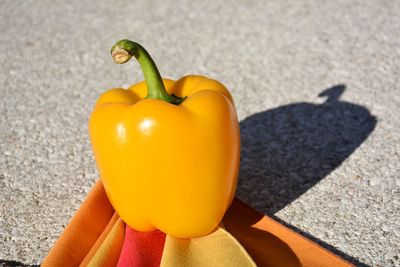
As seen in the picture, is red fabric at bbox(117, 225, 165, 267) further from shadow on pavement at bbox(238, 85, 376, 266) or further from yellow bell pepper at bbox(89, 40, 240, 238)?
shadow on pavement at bbox(238, 85, 376, 266)

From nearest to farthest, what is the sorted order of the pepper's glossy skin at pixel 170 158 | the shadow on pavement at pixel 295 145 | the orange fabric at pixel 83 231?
the pepper's glossy skin at pixel 170 158
the orange fabric at pixel 83 231
the shadow on pavement at pixel 295 145

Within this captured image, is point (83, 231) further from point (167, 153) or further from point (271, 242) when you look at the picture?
point (271, 242)

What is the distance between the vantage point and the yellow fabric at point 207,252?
5.92 ft

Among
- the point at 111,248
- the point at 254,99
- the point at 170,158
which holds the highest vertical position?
the point at 170,158

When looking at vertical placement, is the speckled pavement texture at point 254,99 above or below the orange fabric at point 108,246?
below

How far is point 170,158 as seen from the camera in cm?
180

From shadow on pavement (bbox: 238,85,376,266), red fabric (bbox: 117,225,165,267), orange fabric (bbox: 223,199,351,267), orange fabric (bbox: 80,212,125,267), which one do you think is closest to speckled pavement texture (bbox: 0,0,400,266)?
shadow on pavement (bbox: 238,85,376,266)

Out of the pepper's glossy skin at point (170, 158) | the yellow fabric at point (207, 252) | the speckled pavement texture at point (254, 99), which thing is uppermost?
the pepper's glossy skin at point (170, 158)

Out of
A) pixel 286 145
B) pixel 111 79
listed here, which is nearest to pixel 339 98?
pixel 286 145

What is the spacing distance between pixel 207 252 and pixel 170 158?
0.33 metres

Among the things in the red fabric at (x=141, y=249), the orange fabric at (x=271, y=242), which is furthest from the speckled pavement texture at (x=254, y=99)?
the red fabric at (x=141, y=249)

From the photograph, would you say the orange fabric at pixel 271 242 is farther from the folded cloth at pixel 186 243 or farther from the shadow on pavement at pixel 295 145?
the shadow on pavement at pixel 295 145

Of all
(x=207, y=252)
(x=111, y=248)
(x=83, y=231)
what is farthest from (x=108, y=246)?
→ (x=207, y=252)

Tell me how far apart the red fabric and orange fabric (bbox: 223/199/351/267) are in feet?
0.86
